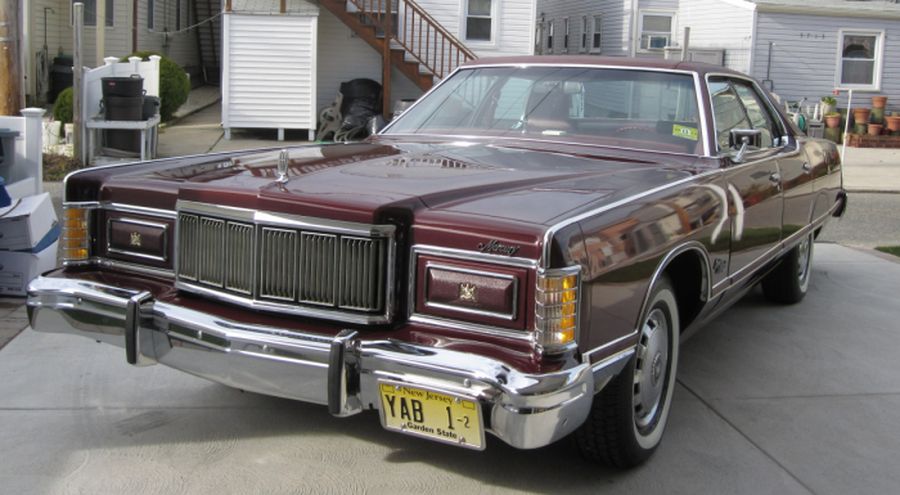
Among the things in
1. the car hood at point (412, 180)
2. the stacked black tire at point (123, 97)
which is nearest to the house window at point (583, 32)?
the stacked black tire at point (123, 97)

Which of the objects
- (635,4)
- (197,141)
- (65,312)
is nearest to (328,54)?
(197,141)

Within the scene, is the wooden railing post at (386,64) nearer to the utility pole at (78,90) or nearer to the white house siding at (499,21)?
the white house siding at (499,21)

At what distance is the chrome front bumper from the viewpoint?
2.99 metres

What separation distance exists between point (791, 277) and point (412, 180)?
3577 mm

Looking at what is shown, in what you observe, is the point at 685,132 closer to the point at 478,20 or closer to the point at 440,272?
the point at 440,272

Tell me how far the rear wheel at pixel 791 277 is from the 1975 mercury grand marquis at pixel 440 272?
1.64 meters

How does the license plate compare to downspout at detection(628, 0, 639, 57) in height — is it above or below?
below

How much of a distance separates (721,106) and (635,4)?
2248 cm

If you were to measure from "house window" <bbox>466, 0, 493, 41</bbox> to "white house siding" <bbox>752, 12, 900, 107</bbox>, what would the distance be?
7267 millimetres

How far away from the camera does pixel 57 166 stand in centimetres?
1246

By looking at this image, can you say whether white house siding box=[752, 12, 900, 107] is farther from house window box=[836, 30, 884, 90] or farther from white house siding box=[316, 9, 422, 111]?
white house siding box=[316, 9, 422, 111]

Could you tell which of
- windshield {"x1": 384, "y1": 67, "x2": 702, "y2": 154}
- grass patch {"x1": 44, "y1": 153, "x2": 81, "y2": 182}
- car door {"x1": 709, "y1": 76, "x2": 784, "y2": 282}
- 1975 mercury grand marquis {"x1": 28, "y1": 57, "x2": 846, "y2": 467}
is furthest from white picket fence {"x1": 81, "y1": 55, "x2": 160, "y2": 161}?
car door {"x1": 709, "y1": 76, "x2": 784, "y2": 282}

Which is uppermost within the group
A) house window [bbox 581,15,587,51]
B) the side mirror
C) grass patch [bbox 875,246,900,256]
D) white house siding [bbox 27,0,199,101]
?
house window [bbox 581,15,587,51]

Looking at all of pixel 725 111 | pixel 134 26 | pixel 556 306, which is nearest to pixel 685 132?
pixel 725 111
